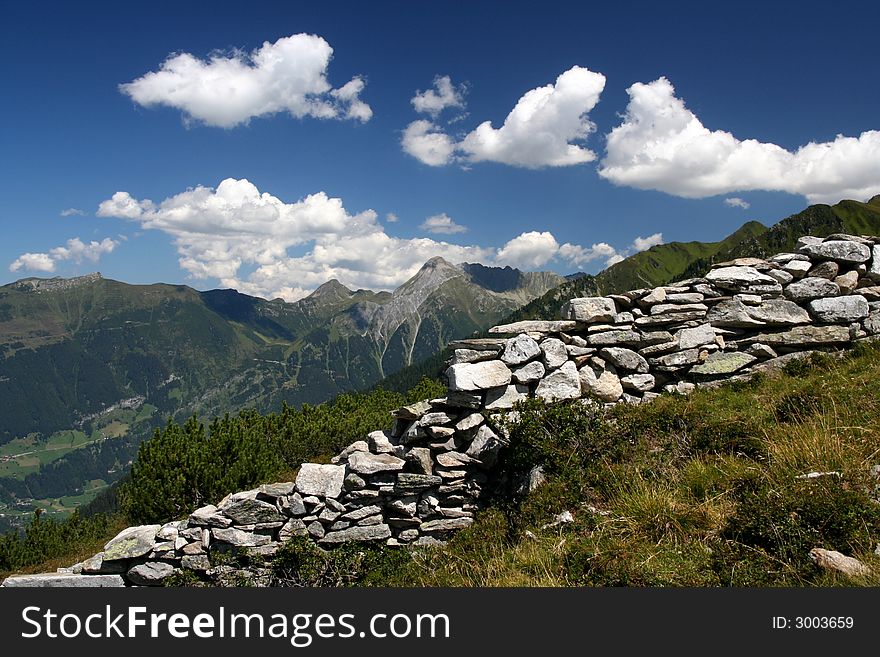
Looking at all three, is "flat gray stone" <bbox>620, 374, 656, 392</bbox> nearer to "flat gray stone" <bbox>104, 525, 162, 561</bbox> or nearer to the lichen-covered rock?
the lichen-covered rock

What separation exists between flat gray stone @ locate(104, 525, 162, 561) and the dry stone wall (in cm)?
2

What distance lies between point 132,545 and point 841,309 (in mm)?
16658

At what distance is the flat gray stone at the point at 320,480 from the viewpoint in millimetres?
10336

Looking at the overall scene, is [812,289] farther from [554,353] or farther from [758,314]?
[554,353]

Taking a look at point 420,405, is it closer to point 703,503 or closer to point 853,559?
point 703,503

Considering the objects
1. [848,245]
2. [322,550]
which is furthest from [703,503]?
[848,245]

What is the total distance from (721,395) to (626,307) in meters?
3.00

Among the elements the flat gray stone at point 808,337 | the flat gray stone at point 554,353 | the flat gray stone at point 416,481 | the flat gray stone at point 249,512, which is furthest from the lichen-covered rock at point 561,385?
the flat gray stone at point 249,512

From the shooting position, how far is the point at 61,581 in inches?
366

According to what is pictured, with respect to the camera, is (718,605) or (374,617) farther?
(374,617)

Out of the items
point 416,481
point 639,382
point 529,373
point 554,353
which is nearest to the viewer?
point 416,481

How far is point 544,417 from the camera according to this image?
9.62 m

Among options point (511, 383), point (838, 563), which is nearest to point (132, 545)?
point (511, 383)

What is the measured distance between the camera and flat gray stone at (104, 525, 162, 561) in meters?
9.97
